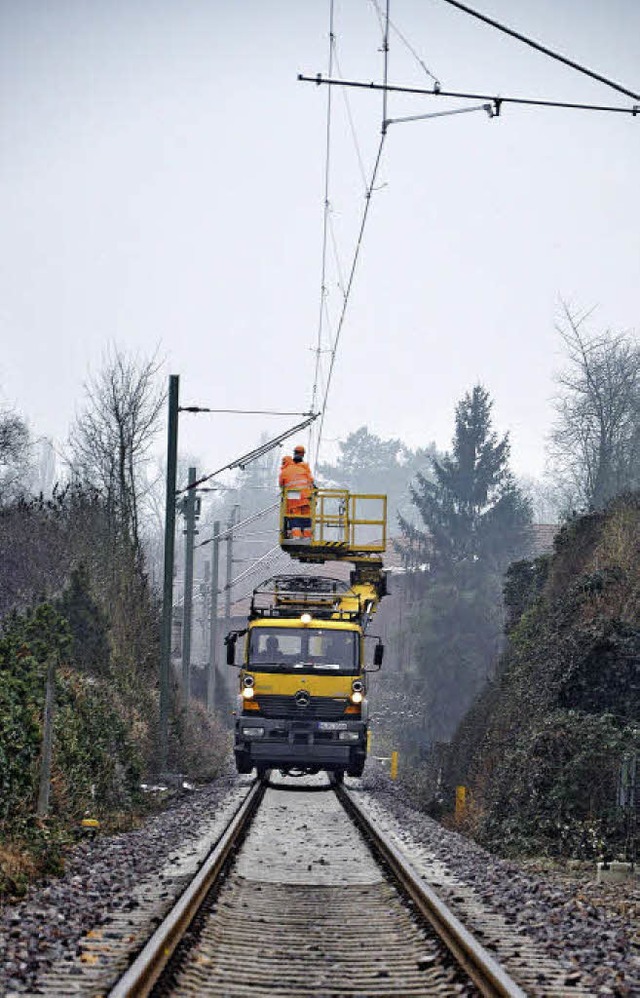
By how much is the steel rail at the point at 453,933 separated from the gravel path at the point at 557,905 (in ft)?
0.88

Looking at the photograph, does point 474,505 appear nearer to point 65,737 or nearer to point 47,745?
point 65,737

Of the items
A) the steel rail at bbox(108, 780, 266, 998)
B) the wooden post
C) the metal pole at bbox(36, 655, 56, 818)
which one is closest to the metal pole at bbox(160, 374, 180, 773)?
the wooden post

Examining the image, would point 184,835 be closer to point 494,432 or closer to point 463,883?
point 463,883

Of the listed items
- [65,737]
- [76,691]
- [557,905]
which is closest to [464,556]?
[76,691]

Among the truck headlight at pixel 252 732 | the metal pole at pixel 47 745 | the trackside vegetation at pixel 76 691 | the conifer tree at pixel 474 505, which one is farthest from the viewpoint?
the conifer tree at pixel 474 505

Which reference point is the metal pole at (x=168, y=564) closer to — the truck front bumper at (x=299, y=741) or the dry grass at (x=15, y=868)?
the truck front bumper at (x=299, y=741)

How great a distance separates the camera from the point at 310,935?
9.49 meters

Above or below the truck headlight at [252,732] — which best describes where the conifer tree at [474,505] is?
above

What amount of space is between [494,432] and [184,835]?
52.7 m

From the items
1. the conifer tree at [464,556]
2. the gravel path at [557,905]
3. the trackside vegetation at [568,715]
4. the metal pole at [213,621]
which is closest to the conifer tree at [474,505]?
the conifer tree at [464,556]

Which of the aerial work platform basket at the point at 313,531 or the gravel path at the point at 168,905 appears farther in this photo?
the aerial work platform basket at the point at 313,531

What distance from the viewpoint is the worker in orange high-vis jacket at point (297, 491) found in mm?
25344

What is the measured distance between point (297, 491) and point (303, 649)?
139 inches

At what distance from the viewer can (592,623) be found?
76.5 ft
